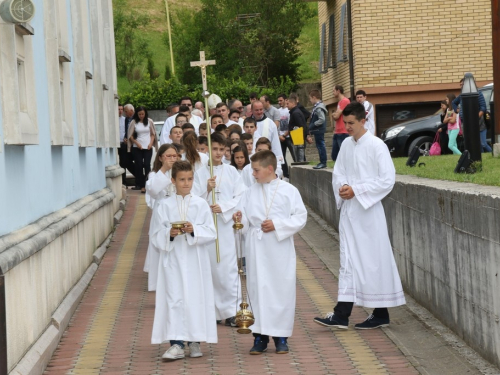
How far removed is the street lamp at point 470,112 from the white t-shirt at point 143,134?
1228cm

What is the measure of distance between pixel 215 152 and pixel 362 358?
126 inches

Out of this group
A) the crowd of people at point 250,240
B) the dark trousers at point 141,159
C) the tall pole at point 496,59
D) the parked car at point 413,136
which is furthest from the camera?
the parked car at point 413,136

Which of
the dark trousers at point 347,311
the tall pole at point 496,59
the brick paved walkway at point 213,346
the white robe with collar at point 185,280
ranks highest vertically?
the tall pole at point 496,59

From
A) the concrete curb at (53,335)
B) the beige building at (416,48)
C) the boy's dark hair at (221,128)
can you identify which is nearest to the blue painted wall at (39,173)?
the concrete curb at (53,335)

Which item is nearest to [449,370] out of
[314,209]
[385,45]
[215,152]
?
[215,152]

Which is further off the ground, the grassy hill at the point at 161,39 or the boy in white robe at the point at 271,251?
the grassy hill at the point at 161,39

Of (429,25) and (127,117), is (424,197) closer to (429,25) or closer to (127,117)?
(127,117)

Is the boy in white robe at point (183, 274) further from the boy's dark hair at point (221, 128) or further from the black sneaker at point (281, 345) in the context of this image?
the boy's dark hair at point (221, 128)

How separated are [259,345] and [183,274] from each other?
0.85 m

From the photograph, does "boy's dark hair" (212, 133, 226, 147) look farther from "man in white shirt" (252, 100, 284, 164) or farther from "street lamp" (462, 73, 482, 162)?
"man in white shirt" (252, 100, 284, 164)

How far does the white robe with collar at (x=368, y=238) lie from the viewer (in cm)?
973

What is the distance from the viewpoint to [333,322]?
9.66 metres

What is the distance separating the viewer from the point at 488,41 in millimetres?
33000

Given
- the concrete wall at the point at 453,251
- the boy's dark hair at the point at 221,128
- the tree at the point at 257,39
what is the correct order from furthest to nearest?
the tree at the point at 257,39, the boy's dark hair at the point at 221,128, the concrete wall at the point at 453,251
